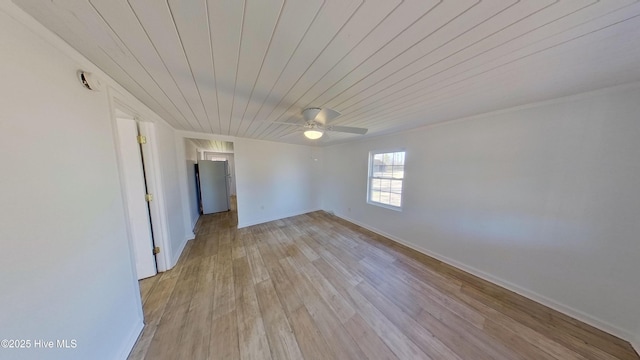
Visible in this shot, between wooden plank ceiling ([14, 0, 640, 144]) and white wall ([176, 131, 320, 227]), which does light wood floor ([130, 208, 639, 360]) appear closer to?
white wall ([176, 131, 320, 227])

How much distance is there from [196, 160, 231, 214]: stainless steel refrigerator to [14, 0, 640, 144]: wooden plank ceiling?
354cm

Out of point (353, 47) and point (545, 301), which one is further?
point (545, 301)

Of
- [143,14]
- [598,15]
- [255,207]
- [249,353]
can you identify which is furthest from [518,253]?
[255,207]

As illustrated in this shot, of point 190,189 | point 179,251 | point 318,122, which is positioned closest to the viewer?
point 318,122

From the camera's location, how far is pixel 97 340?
3.47 feet

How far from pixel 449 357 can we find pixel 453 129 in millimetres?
2592

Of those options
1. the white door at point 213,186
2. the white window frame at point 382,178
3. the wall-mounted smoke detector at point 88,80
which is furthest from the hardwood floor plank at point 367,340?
the white door at point 213,186

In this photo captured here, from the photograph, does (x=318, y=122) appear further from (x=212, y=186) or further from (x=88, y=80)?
(x=212, y=186)

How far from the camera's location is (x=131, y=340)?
53.7 inches

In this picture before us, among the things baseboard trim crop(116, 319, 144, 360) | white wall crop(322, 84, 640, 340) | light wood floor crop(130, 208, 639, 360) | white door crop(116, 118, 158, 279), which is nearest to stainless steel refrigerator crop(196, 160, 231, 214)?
light wood floor crop(130, 208, 639, 360)

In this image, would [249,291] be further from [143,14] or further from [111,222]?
[143,14]

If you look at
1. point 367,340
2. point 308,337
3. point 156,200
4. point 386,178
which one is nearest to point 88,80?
point 156,200

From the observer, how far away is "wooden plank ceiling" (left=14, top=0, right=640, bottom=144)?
0.74 m

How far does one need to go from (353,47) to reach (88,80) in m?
1.69
